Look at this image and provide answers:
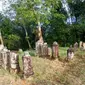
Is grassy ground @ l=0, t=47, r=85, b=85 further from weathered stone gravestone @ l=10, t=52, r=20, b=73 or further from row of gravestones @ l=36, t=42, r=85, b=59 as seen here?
row of gravestones @ l=36, t=42, r=85, b=59

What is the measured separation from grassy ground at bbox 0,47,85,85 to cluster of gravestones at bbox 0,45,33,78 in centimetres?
32

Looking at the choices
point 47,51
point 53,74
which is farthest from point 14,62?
point 47,51

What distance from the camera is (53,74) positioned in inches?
480

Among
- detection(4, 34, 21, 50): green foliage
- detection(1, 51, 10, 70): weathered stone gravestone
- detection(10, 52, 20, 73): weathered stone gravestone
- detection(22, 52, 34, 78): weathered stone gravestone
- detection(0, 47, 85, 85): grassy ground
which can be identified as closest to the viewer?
detection(0, 47, 85, 85): grassy ground

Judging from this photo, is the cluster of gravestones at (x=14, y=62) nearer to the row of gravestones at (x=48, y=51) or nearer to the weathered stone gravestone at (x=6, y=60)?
the weathered stone gravestone at (x=6, y=60)

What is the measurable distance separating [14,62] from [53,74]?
6.26 ft

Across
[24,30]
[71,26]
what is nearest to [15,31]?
[24,30]

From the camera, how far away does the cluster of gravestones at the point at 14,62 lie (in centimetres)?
1155

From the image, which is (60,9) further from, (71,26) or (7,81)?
(7,81)

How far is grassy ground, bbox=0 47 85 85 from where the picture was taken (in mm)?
10922

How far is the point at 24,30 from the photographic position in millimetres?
39594

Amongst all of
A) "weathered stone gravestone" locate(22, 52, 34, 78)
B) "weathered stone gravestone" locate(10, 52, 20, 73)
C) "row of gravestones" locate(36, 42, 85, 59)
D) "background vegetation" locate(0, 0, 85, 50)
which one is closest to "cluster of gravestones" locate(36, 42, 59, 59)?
"row of gravestones" locate(36, 42, 85, 59)

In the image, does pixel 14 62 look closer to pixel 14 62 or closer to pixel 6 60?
pixel 14 62

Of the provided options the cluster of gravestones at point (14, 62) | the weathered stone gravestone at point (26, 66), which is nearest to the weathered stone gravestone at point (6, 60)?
the cluster of gravestones at point (14, 62)
